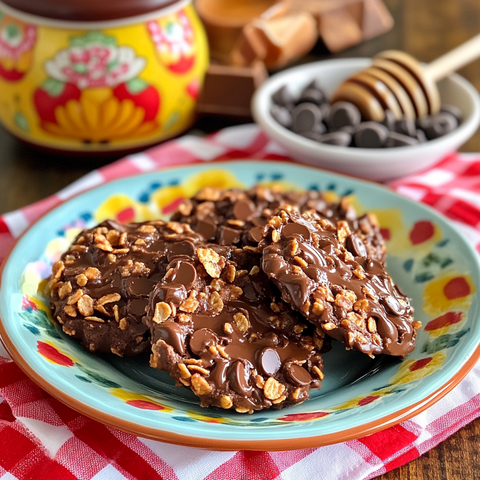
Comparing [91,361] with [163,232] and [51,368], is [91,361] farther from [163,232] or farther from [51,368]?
[163,232]

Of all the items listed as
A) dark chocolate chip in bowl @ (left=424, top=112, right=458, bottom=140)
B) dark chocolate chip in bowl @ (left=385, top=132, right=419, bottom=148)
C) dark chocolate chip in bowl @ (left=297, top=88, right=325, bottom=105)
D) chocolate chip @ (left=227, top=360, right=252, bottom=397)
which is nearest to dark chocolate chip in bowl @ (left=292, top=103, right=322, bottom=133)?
dark chocolate chip in bowl @ (left=297, top=88, right=325, bottom=105)

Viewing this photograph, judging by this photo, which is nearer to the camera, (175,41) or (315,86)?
(175,41)

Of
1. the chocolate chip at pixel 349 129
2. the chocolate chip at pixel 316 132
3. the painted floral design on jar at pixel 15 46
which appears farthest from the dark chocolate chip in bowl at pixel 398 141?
the painted floral design on jar at pixel 15 46

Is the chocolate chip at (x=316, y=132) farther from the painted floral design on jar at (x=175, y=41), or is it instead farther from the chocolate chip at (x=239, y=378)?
the chocolate chip at (x=239, y=378)

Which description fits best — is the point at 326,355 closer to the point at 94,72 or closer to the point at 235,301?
the point at 235,301

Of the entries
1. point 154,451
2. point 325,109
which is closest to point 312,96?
point 325,109
